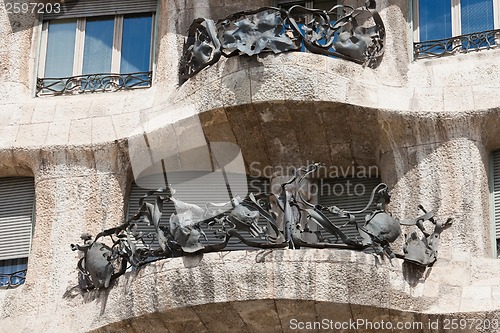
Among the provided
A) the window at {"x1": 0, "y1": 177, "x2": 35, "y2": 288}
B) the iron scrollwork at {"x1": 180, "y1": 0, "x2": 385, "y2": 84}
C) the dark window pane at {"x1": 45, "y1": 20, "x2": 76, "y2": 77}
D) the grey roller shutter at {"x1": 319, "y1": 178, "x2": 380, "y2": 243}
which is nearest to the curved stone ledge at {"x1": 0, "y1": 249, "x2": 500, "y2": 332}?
the grey roller shutter at {"x1": 319, "y1": 178, "x2": 380, "y2": 243}

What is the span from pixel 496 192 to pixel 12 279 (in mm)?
6119

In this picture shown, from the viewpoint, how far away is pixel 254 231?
17828 millimetres

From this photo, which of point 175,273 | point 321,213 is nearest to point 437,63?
point 321,213

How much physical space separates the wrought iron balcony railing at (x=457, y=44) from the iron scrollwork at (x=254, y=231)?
228 centimetres

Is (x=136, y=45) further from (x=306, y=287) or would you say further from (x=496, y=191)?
(x=496, y=191)

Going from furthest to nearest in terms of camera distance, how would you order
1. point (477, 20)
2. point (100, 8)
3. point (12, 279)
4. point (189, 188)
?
1. point (100, 8)
2. point (477, 20)
3. point (189, 188)
4. point (12, 279)

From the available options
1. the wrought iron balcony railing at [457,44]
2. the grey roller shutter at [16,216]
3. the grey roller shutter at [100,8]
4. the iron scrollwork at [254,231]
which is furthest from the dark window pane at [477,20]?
the grey roller shutter at [16,216]

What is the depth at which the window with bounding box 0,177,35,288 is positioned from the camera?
1962cm

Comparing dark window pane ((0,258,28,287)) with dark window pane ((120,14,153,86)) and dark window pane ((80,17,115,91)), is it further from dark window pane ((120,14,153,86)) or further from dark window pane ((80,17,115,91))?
dark window pane ((120,14,153,86))

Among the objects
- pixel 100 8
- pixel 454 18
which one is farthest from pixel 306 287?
pixel 100 8

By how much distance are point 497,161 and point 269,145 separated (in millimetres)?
2834

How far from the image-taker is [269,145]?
19500mm

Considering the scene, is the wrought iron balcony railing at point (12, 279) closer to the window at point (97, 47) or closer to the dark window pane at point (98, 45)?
the window at point (97, 47)

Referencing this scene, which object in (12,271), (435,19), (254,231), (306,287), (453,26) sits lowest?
(306,287)
